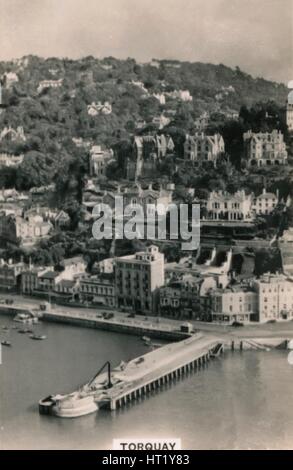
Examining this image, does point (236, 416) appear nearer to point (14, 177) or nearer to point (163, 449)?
point (163, 449)

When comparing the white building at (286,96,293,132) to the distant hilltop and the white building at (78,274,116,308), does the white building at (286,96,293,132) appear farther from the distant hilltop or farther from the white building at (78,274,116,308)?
the white building at (78,274,116,308)

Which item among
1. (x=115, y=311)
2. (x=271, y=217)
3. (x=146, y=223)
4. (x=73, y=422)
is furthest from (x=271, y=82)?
(x=73, y=422)

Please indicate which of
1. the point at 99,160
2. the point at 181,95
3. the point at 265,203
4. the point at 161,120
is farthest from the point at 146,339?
the point at 181,95

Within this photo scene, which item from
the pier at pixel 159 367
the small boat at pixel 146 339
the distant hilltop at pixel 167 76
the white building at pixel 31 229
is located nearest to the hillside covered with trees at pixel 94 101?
the distant hilltop at pixel 167 76

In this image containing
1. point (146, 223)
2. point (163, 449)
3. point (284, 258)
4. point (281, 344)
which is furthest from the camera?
point (146, 223)

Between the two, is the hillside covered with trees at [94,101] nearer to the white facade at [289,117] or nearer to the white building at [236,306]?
the white facade at [289,117]

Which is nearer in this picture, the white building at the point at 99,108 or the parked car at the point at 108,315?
the parked car at the point at 108,315
